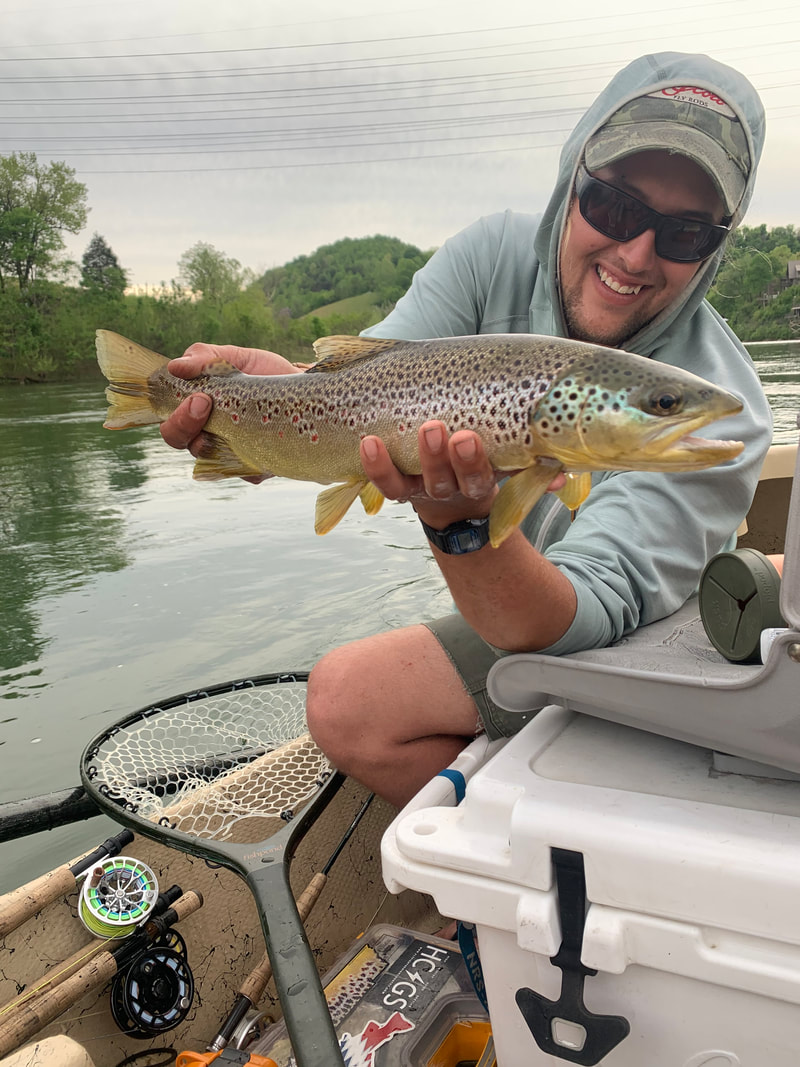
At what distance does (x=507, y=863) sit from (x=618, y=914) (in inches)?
8.2

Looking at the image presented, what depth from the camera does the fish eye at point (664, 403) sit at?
168 cm

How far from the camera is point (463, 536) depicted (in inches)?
78.4

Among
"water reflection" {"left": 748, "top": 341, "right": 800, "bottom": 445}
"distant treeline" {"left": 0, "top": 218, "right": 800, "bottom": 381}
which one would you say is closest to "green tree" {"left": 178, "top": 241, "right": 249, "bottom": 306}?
"distant treeline" {"left": 0, "top": 218, "right": 800, "bottom": 381}

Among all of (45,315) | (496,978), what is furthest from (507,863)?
(45,315)

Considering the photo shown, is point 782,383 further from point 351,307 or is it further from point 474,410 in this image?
point 351,307

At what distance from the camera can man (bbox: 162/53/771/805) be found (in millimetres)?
2174

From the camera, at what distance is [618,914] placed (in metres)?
1.39

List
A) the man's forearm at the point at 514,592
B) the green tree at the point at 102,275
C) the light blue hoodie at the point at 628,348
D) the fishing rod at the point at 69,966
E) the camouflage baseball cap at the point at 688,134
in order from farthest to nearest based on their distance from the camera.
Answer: the green tree at the point at 102,275 → the camouflage baseball cap at the point at 688,134 → the light blue hoodie at the point at 628,348 → the fishing rod at the point at 69,966 → the man's forearm at the point at 514,592

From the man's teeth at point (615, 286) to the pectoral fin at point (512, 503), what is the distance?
45.9 inches

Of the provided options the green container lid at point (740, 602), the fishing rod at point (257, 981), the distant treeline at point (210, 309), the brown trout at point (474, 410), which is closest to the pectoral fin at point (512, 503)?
the brown trout at point (474, 410)

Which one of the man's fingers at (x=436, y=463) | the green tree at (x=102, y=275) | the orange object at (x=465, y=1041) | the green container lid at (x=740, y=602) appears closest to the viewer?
the green container lid at (x=740, y=602)

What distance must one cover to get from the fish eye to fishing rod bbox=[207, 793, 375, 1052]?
1.62m

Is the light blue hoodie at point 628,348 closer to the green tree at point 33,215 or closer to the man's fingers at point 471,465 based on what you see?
the man's fingers at point 471,465

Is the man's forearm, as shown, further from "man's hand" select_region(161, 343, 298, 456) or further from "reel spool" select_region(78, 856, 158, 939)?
"reel spool" select_region(78, 856, 158, 939)
